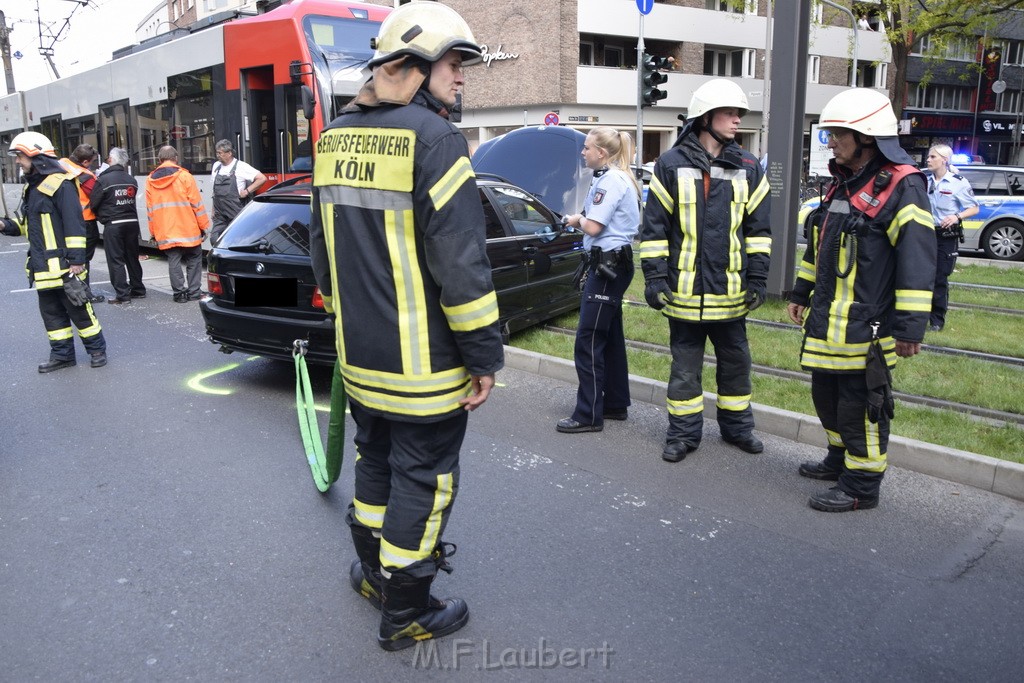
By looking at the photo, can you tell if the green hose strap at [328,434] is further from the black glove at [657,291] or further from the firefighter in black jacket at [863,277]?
the firefighter in black jacket at [863,277]

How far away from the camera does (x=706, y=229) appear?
4.68 m

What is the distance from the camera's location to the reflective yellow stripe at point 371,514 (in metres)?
3.00

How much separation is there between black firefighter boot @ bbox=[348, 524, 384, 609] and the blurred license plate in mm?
3103

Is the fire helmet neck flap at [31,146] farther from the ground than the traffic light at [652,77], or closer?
closer

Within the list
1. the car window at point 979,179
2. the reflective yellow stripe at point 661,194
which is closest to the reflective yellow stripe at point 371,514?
the reflective yellow stripe at point 661,194

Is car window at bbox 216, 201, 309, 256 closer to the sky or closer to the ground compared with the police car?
closer to the sky

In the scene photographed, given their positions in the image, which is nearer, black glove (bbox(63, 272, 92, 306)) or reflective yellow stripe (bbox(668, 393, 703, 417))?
reflective yellow stripe (bbox(668, 393, 703, 417))

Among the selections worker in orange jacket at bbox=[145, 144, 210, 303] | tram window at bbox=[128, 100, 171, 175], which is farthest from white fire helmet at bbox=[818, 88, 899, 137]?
tram window at bbox=[128, 100, 171, 175]

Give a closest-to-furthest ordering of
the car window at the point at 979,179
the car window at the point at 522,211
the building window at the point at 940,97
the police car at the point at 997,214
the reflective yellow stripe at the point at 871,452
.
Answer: the reflective yellow stripe at the point at 871,452
the car window at the point at 522,211
the police car at the point at 997,214
the car window at the point at 979,179
the building window at the point at 940,97

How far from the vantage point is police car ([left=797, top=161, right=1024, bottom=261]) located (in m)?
14.4

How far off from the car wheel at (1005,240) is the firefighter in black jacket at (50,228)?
47.0 feet

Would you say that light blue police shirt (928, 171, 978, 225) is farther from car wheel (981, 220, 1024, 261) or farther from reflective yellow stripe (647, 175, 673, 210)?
reflective yellow stripe (647, 175, 673, 210)

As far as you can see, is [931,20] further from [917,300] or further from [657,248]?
[917,300]

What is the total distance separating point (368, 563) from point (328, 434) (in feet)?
3.39
